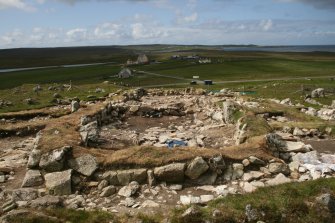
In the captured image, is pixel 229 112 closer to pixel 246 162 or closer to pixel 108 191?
pixel 246 162

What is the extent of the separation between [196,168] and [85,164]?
5618mm

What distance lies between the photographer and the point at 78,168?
17.4 m

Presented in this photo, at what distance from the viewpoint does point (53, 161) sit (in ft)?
58.2

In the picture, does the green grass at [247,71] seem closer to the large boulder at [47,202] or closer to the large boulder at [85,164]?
the large boulder at [85,164]

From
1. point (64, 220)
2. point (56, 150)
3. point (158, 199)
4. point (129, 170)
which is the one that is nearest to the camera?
point (64, 220)

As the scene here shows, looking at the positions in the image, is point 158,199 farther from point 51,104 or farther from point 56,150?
point 51,104

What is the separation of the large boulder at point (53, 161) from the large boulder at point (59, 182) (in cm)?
83

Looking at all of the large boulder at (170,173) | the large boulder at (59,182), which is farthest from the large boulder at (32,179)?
the large boulder at (170,173)

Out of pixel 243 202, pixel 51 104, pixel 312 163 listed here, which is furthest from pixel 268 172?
pixel 51 104

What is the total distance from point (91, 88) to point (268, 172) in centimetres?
4077

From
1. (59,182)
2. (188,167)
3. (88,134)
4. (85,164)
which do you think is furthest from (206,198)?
(88,134)

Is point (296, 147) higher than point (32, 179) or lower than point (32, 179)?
higher

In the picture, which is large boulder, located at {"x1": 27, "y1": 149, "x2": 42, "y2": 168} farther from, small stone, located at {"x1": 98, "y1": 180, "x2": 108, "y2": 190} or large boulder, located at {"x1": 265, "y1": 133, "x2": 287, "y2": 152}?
large boulder, located at {"x1": 265, "y1": 133, "x2": 287, "y2": 152}

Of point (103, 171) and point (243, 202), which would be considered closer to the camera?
point (243, 202)
